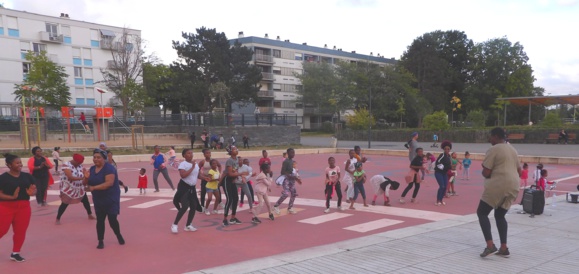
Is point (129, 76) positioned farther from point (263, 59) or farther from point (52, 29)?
point (263, 59)

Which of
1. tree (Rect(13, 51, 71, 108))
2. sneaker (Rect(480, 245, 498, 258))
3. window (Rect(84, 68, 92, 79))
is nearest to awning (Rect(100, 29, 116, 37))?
window (Rect(84, 68, 92, 79))

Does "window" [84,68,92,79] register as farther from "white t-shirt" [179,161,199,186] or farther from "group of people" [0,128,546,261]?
"white t-shirt" [179,161,199,186]

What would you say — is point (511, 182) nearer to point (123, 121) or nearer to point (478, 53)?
point (123, 121)

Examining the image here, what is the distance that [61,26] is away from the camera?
51719 millimetres

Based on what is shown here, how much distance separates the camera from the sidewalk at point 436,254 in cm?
525

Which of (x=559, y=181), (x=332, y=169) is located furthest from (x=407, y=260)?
(x=559, y=181)

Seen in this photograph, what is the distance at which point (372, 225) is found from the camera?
8.31 meters

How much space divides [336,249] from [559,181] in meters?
12.4

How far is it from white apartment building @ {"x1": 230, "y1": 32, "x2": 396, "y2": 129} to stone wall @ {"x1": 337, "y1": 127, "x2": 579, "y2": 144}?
21.5 m

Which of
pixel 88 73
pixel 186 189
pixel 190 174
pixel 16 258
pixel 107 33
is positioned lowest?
pixel 16 258

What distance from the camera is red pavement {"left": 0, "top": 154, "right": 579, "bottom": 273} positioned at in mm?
6000

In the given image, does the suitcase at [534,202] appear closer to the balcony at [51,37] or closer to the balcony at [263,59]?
the balcony at [51,37]

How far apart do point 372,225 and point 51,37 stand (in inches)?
2119

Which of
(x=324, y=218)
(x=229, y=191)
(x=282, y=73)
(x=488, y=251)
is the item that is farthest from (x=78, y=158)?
(x=282, y=73)
